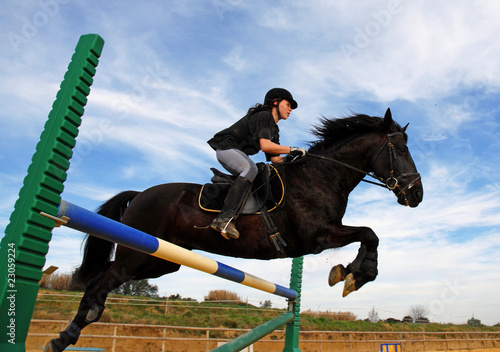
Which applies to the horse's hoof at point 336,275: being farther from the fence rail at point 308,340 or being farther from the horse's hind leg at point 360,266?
the fence rail at point 308,340

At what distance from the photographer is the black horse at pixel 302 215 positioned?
3.13m

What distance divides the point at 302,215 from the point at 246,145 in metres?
0.93

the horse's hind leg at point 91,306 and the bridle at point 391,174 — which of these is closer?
the horse's hind leg at point 91,306

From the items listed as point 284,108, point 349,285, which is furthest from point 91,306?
point 284,108

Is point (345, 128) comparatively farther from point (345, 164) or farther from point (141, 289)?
point (141, 289)

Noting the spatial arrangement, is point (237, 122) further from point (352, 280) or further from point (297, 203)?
point (352, 280)

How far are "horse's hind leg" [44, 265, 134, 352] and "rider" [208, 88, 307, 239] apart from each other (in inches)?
38.4

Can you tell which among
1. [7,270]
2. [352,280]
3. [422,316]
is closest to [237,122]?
[352,280]

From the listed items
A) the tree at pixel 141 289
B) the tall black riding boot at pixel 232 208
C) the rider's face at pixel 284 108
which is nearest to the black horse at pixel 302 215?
the tall black riding boot at pixel 232 208

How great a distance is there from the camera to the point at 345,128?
3896mm

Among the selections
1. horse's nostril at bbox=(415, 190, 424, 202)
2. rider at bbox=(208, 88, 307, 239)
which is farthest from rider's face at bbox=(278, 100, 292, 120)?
horse's nostril at bbox=(415, 190, 424, 202)

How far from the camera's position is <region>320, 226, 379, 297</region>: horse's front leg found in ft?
9.83

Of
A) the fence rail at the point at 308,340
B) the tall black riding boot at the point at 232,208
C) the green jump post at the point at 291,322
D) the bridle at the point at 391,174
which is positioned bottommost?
the fence rail at the point at 308,340

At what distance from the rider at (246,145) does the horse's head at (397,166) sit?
839 millimetres
